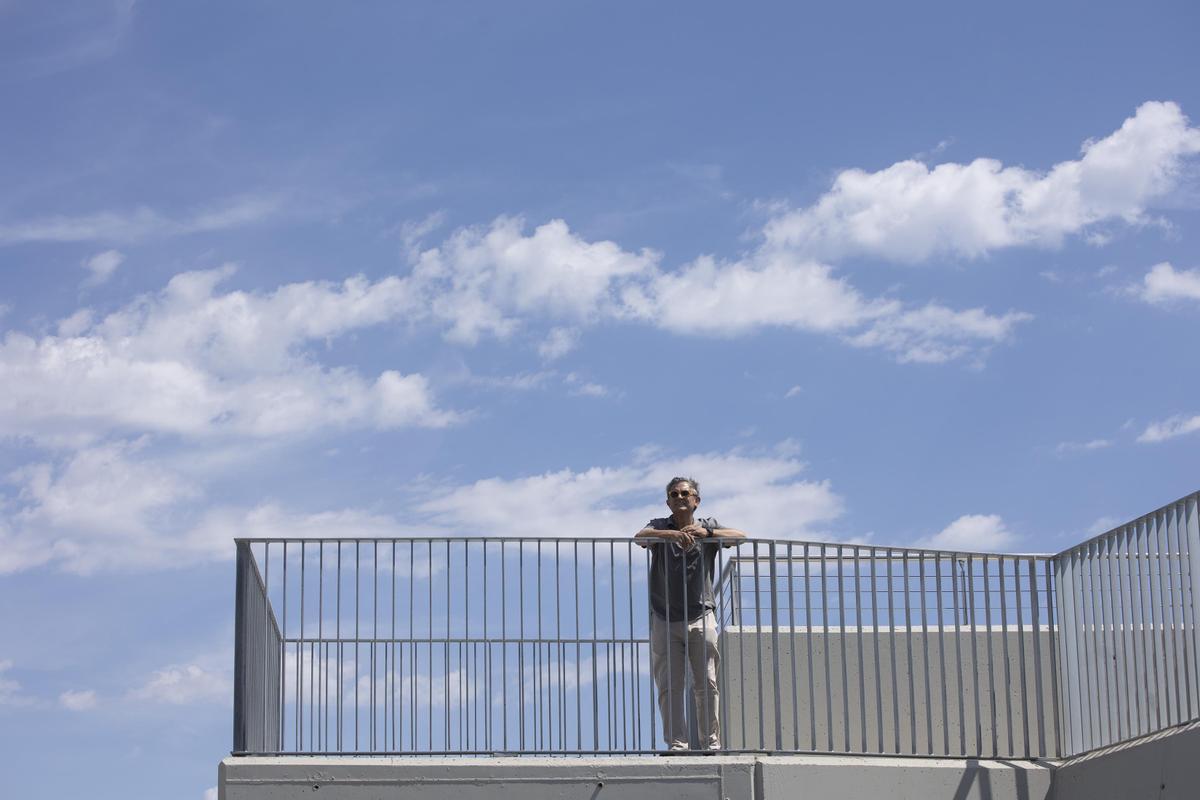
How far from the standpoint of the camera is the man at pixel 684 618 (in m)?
12.8

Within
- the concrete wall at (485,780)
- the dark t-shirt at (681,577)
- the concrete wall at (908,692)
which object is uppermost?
the dark t-shirt at (681,577)

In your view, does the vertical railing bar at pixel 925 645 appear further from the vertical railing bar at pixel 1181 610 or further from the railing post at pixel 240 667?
the railing post at pixel 240 667

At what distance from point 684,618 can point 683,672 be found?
1.67 ft

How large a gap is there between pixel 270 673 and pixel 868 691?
4938 mm

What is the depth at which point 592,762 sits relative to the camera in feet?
41.2

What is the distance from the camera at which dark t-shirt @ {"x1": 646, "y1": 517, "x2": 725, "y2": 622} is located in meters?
13.0

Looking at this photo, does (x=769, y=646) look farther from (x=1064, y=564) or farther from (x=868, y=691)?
(x=1064, y=564)

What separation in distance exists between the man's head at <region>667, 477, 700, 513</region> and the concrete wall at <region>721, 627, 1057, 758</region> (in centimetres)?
113

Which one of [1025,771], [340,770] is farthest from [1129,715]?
[340,770]

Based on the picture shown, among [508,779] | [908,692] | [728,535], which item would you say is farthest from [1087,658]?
[508,779]

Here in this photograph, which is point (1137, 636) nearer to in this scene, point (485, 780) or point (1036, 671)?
point (1036, 671)

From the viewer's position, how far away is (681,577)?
13.0 m

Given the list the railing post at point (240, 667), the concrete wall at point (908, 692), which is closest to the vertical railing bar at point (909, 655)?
the concrete wall at point (908, 692)

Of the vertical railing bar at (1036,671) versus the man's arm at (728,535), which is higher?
the man's arm at (728,535)
